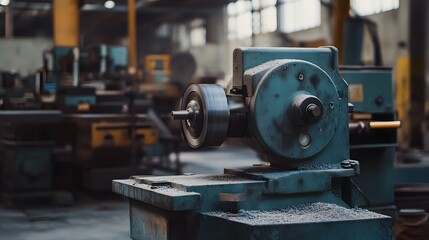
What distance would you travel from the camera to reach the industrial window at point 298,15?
48.0 ft

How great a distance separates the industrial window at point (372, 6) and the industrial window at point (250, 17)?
2.40m

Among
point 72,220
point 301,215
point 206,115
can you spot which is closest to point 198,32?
point 72,220

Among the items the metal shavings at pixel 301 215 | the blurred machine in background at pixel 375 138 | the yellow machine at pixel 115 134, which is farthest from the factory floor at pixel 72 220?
the metal shavings at pixel 301 215

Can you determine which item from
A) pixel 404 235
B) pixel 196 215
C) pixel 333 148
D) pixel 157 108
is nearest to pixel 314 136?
pixel 333 148

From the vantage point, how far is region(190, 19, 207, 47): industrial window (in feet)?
65.6

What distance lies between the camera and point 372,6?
1327cm

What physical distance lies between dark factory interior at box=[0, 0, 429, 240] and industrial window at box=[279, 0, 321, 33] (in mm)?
30

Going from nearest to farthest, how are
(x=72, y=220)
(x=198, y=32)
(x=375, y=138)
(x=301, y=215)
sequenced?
(x=301, y=215), (x=375, y=138), (x=72, y=220), (x=198, y=32)

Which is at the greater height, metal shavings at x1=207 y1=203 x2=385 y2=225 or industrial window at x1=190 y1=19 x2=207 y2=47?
industrial window at x1=190 y1=19 x2=207 y2=47

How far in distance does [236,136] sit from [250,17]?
14.3 m

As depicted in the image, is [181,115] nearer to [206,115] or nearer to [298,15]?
[206,115]

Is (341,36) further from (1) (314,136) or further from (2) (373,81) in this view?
(1) (314,136)

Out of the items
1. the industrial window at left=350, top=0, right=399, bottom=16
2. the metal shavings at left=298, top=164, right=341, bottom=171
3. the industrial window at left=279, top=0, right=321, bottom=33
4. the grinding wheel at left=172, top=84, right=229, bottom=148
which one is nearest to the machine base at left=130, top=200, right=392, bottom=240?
the metal shavings at left=298, top=164, right=341, bottom=171

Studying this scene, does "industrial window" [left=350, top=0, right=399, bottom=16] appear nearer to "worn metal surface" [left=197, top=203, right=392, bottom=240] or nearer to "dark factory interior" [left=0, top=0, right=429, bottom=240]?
"dark factory interior" [left=0, top=0, right=429, bottom=240]
